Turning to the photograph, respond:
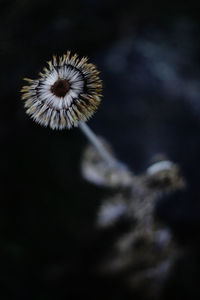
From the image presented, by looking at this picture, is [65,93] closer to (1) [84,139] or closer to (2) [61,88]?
(2) [61,88]

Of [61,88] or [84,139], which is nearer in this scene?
[61,88]

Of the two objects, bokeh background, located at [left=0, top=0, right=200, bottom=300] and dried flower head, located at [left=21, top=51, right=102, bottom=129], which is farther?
bokeh background, located at [left=0, top=0, right=200, bottom=300]

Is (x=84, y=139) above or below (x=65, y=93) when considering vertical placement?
above

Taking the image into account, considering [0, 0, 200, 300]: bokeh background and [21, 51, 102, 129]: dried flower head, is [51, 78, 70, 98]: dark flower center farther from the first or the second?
[0, 0, 200, 300]: bokeh background

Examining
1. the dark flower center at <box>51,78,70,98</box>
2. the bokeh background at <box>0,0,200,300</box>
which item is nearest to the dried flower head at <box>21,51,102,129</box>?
the dark flower center at <box>51,78,70,98</box>

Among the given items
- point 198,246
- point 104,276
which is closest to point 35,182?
point 104,276

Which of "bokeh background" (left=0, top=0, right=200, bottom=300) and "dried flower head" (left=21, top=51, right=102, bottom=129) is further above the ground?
"bokeh background" (left=0, top=0, right=200, bottom=300)

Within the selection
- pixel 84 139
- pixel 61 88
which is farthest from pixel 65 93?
pixel 84 139
